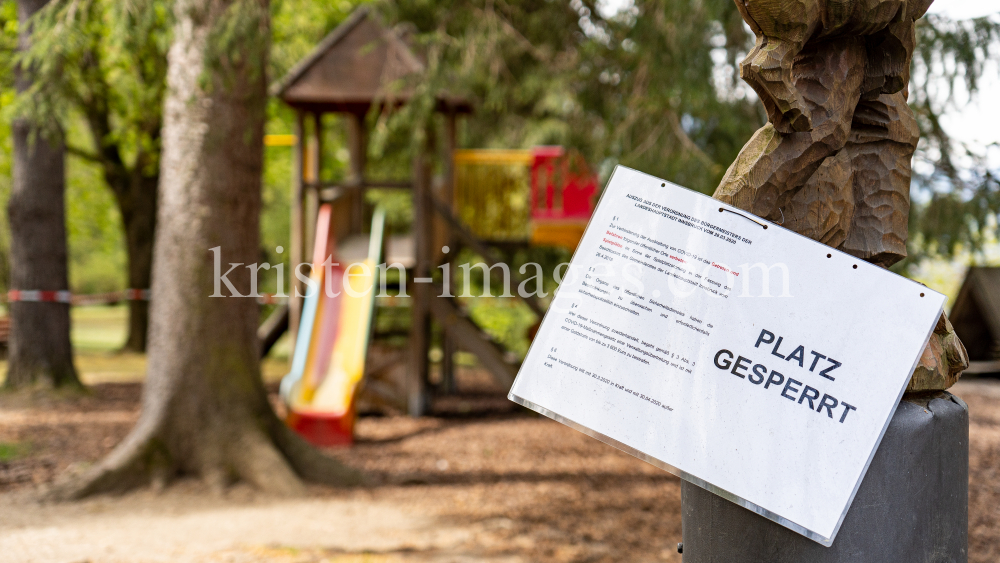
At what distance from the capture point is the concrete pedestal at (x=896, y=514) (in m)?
2.00

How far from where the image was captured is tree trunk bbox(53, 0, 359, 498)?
5.46 meters

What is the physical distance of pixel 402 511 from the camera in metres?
5.31

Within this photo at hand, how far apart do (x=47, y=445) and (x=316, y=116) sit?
5.02 m

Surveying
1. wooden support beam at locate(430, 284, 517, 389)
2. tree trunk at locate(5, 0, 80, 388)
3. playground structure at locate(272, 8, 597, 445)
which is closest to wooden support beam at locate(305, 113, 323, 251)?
playground structure at locate(272, 8, 597, 445)

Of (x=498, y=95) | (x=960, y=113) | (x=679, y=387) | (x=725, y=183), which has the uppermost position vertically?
(x=498, y=95)

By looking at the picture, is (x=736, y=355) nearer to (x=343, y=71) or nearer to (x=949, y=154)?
(x=949, y=154)

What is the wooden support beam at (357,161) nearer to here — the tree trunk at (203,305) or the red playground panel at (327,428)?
the red playground panel at (327,428)

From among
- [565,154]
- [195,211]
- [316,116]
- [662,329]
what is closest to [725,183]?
[662,329]

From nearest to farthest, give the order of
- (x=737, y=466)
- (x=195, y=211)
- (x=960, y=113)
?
(x=737, y=466), (x=195, y=211), (x=960, y=113)

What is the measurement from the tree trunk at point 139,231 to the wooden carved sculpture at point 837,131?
1495cm

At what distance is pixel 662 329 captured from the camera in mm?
2008

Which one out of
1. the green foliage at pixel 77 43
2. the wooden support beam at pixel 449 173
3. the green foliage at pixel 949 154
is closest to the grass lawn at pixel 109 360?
the wooden support beam at pixel 449 173

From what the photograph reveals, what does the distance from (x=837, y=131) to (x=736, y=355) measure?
71 centimetres

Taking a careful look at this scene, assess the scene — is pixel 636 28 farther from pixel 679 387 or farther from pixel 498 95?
pixel 679 387
